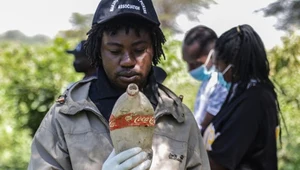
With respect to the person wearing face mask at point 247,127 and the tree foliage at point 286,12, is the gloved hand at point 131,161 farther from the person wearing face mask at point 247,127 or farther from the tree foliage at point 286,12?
the tree foliage at point 286,12

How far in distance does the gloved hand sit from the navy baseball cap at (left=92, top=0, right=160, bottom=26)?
1.80ft

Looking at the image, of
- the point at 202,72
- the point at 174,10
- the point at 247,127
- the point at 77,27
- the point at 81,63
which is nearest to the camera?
the point at 247,127

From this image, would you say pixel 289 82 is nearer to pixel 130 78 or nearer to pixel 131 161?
pixel 130 78

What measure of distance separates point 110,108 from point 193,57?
3.86 metres

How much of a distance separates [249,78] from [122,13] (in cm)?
165

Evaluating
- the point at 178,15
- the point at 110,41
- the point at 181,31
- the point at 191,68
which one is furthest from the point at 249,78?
the point at 178,15

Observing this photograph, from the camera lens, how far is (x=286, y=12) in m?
5.93

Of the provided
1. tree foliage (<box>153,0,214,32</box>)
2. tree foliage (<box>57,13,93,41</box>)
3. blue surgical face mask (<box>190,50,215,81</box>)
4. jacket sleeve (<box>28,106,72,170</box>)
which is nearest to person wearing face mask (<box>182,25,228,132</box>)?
blue surgical face mask (<box>190,50,215,81</box>)

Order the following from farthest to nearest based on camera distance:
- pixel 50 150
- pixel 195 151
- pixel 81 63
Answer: pixel 81 63 < pixel 195 151 < pixel 50 150

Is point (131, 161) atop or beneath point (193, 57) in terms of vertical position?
atop

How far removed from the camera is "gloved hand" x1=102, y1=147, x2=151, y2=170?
2.24 meters

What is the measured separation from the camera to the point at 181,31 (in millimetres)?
10289

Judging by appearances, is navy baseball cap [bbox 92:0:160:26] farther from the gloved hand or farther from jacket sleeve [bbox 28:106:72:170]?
the gloved hand

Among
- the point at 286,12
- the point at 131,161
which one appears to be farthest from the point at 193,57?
the point at 131,161
